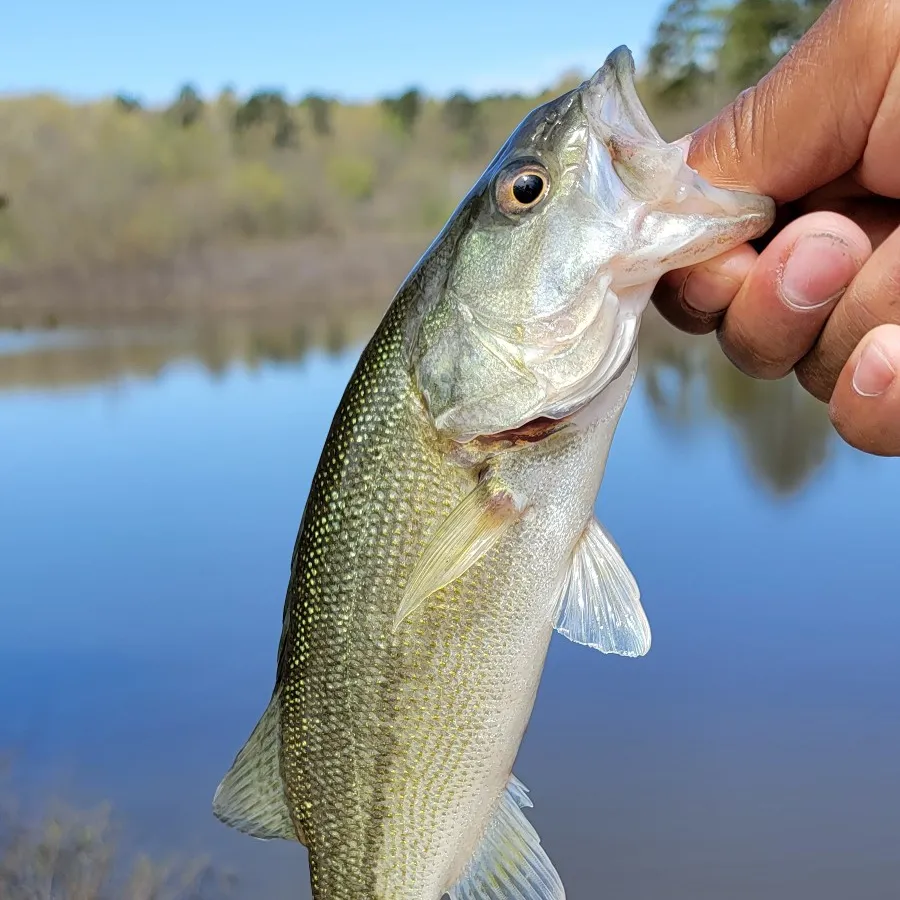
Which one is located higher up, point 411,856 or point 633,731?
point 633,731

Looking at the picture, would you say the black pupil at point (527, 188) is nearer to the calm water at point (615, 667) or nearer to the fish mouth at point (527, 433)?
the fish mouth at point (527, 433)

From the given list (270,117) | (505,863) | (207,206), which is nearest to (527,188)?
(505,863)

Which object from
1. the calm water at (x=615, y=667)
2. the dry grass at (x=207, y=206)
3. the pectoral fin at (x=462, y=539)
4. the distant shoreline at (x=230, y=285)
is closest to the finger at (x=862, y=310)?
the pectoral fin at (x=462, y=539)

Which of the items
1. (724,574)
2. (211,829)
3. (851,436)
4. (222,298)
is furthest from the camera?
(222,298)

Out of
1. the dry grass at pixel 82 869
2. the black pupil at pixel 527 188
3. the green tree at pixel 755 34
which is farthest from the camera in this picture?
the green tree at pixel 755 34

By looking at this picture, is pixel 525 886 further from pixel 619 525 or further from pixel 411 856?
pixel 619 525

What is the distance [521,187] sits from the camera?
1717 mm

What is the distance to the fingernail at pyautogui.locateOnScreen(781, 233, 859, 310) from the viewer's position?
178 centimetres

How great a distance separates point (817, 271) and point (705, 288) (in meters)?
0.23

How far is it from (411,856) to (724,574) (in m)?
6.63

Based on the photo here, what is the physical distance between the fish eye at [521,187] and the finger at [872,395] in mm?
711

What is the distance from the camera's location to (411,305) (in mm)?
1816

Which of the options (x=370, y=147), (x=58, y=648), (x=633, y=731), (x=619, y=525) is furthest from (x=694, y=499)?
(x=370, y=147)

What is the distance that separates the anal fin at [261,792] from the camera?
1.95m
